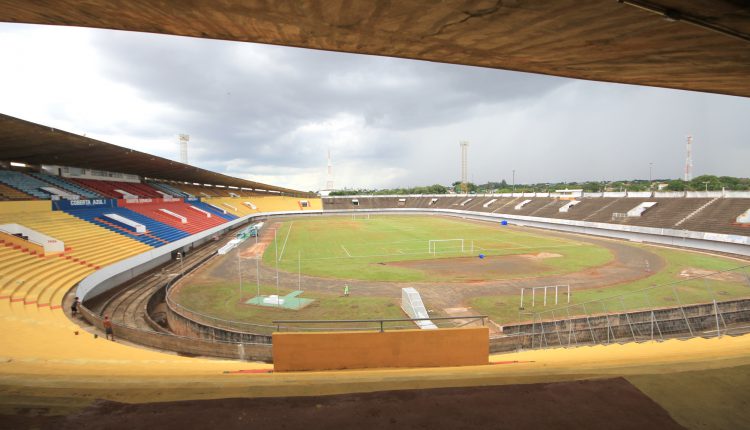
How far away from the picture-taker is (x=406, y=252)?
109 ft

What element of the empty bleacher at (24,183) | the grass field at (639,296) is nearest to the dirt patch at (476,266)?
the grass field at (639,296)

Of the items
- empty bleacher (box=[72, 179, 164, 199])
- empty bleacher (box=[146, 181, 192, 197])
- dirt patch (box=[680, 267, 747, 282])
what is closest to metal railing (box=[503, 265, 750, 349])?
dirt patch (box=[680, 267, 747, 282])

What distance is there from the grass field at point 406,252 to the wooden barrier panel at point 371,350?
16258mm

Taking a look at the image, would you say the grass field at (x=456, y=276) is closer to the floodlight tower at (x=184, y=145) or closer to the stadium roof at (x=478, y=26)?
the stadium roof at (x=478, y=26)

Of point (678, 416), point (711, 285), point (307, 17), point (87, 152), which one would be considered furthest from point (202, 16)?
point (87, 152)

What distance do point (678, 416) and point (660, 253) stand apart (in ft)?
121

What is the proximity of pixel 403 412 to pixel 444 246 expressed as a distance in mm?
33653

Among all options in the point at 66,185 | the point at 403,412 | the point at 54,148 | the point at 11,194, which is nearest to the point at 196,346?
the point at 403,412

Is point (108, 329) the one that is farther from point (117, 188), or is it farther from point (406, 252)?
point (117, 188)

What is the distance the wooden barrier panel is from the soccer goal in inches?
1022

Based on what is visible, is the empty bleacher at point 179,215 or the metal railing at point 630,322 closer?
the metal railing at point 630,322

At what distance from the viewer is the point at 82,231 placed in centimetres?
2375

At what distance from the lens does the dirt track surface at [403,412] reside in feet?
10.1

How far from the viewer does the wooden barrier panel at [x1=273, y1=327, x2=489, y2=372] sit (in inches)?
249
